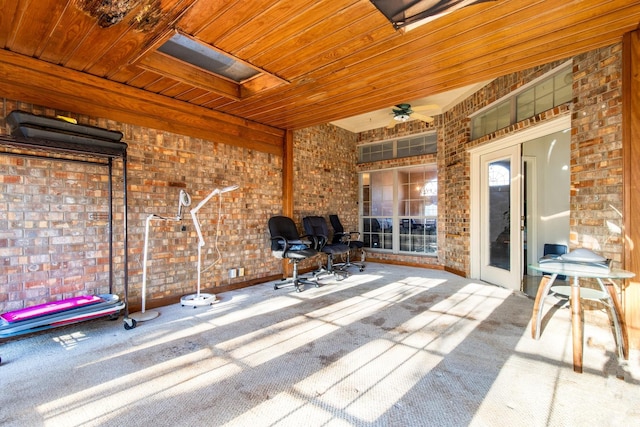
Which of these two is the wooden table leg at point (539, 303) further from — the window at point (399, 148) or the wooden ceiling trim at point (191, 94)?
the window at point (399, 148)

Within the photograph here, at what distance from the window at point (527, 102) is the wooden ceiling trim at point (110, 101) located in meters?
3.54

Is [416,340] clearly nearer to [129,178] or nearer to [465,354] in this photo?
[465,354]

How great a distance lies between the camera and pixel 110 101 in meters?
3.20

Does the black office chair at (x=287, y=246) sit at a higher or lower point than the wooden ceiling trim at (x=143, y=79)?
lower

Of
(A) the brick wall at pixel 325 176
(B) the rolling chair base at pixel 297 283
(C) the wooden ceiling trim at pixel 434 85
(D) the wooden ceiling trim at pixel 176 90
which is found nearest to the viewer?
(C) the wooden ceiling trim at pixel 434 85

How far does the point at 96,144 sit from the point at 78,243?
39.6 inches

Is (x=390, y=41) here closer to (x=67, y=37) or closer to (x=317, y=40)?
(x=317, y=40)

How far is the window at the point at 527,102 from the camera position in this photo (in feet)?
11.0

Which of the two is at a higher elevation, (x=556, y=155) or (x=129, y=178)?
(x=556, y=155)

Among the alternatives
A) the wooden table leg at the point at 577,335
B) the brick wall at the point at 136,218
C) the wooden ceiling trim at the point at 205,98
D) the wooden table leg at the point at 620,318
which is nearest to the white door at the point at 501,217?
the wooden table leg at the point at 620,318

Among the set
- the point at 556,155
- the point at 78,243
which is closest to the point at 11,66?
the point at 78,243

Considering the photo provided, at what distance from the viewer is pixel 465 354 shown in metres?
2.38

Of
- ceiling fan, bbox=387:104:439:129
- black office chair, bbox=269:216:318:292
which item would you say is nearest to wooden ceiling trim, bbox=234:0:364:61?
black office chair, bbox=269:216:318:292

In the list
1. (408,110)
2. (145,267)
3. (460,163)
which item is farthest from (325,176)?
(145,267)
